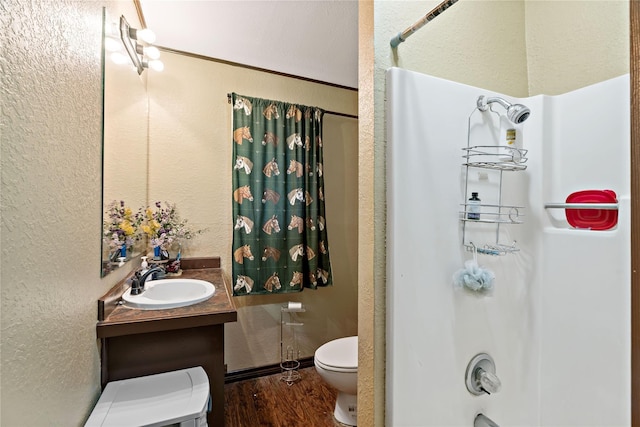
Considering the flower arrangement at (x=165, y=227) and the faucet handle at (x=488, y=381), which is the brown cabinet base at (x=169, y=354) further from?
the faucet handle at (x=488, y=381)

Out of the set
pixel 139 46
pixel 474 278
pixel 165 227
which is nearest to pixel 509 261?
pixel 474 278

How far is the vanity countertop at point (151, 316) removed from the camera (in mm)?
1170

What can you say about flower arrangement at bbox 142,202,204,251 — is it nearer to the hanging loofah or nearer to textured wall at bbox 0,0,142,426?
textured wall at bbox 0,0,142,426

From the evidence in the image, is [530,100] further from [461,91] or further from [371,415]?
[371,415]

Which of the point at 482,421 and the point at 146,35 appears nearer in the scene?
the point at 482,421

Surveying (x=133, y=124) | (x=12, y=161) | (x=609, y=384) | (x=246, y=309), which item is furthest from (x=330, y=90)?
(x=609, y=384)

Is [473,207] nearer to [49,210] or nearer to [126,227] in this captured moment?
[49,210]

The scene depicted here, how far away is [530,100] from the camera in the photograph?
112 centimetres

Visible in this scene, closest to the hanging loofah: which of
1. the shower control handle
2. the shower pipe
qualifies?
the shower control handle

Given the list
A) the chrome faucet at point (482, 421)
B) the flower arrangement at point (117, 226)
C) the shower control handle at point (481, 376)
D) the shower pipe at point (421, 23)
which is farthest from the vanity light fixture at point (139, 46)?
the chrome faucet at point (482, 421)

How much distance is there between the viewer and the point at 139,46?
176 centimetres

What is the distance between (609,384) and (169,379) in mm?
1662

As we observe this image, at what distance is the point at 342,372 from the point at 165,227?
5.25 feet

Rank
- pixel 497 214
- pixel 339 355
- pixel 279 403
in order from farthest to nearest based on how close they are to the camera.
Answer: pixel 279 403 < pixel 339 355 < pixel 497 214
